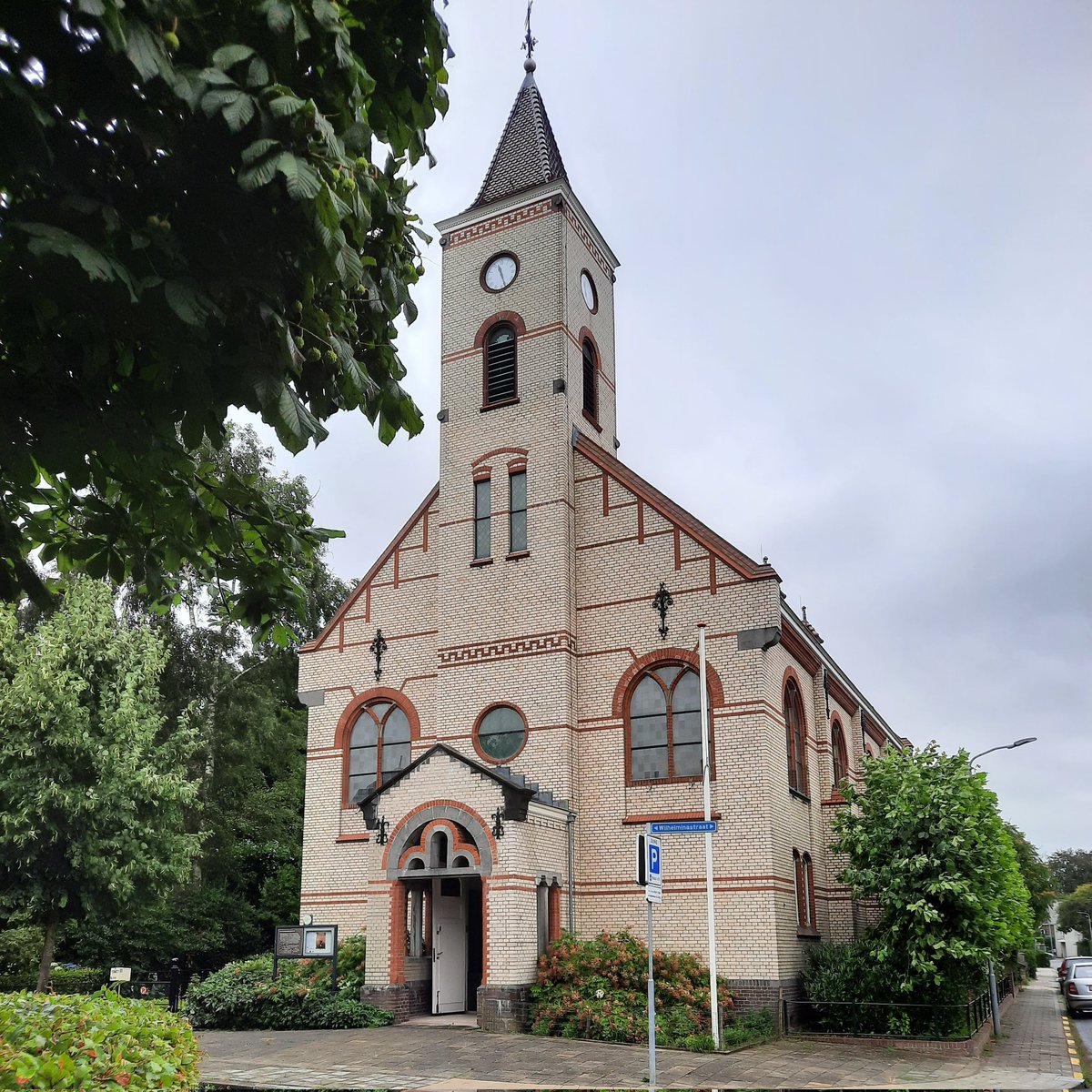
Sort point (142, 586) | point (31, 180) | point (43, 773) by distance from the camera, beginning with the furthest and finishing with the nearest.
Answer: point (43, 773) < point (142, 586) < point (31, 180)

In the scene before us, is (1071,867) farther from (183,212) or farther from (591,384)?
(183,212)

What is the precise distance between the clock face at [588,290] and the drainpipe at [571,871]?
11.4 metres

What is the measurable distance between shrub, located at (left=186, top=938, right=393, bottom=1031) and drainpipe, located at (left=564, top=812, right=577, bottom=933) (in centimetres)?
368

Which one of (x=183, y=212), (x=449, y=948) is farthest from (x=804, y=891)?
(x=183, y=212)

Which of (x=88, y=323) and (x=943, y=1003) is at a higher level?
(x=88, y=323)

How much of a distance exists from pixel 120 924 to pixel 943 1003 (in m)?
20.3

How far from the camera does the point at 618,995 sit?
1769 cm

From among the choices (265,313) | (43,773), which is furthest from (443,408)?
(265,313)

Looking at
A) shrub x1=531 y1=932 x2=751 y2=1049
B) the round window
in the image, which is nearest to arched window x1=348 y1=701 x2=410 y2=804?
the round window

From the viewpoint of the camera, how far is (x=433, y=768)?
1973cm

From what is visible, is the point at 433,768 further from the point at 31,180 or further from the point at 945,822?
the point at 31,180

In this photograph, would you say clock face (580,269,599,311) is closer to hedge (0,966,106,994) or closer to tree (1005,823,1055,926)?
hedge (0,966,106,994)

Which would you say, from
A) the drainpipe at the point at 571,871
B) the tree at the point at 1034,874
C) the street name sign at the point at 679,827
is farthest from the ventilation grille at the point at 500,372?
the tree at the point at 1034,874

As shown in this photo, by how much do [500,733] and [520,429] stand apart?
6313 mm
